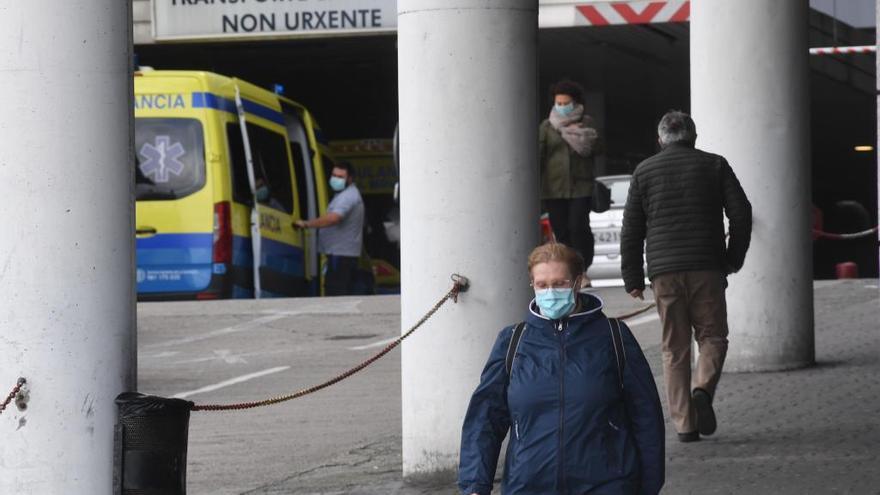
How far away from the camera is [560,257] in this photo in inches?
211

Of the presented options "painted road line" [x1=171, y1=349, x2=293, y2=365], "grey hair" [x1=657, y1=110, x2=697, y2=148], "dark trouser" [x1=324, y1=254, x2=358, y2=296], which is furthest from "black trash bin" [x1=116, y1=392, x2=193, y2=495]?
"dark trouser" [x1=324, y1=254, x2=358, y2=296]

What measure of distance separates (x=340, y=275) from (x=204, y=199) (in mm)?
2218

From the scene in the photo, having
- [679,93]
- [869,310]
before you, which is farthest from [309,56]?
[869,310]

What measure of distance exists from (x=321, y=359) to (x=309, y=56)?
18.5 m

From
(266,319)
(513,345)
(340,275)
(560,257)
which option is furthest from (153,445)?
(340,275)

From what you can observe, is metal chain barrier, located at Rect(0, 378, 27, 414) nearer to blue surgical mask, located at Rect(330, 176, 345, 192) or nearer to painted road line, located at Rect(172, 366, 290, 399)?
painted road line, located at Rect(172, 366, 290, 399)

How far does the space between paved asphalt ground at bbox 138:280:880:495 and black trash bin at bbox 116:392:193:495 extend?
214 centimetres

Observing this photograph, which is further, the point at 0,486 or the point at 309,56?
the point at 309,56

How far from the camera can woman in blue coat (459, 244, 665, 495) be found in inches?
200

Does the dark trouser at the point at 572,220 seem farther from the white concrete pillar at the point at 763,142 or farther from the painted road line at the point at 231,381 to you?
the painted road line at the point at 231,381

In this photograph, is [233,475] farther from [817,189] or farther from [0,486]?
[817,189]

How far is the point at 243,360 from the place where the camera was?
15.4 meters

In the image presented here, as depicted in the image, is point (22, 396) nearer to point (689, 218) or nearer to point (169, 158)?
point (689, 218)

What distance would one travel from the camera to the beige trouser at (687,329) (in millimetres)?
9422
